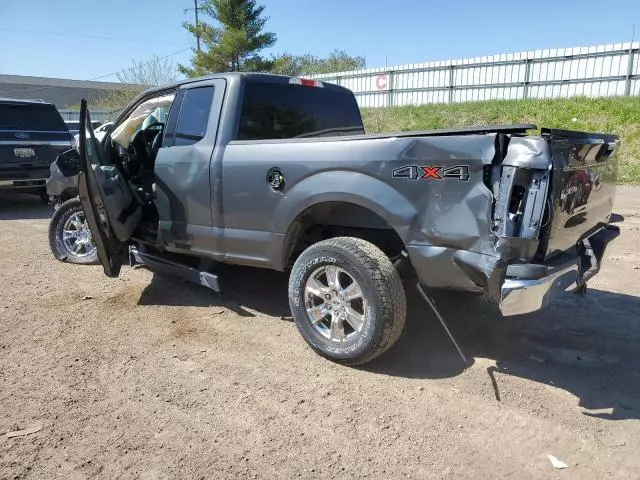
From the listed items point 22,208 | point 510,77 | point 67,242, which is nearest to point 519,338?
point 67,242

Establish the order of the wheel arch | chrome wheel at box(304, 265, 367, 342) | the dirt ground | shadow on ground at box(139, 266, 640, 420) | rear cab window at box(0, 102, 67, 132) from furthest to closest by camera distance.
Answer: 1. rear cab window at box(0, 102, 67, 132)
2. chrome wheel at box(304, 265, 367, 342)
3. shadow on ground at box(139, 266, 640, 420)
4. the wheel arch
5. the dirt ground

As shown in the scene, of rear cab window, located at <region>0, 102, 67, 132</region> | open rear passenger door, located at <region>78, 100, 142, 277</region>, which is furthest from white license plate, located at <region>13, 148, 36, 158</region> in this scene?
open rear passenger door, located at <region>78, 100, 142, 277</region>

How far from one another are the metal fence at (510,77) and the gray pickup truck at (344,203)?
17053 mm

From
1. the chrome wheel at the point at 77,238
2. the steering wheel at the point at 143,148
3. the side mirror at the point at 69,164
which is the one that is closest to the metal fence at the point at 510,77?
the steering wheel at the point at 143,148

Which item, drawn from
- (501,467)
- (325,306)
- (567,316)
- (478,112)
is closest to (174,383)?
(325,306)

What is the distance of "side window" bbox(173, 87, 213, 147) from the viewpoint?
4.53 metres

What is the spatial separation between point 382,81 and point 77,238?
800 inches

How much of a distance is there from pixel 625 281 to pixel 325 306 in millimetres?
3545

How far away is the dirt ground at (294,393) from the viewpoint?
2660mm

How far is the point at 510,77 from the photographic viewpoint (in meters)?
20.8

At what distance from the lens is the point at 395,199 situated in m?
3.31

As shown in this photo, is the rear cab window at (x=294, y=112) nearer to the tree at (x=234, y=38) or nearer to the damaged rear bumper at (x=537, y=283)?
the damaged rear bumper at (x=537, y=283)

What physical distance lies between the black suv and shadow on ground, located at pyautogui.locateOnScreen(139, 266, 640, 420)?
566cm

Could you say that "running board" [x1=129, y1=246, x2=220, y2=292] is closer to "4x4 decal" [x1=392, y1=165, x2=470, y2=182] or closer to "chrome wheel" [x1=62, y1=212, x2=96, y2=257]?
"chrome wheel" [x1=62, y1=212, x2=96, y2=257]
